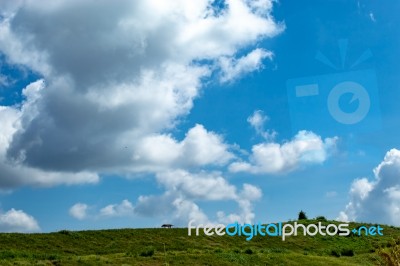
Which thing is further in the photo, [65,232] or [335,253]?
[65,232]

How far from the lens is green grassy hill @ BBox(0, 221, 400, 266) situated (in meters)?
30.1

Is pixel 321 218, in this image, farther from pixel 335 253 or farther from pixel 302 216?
pixel 335 253

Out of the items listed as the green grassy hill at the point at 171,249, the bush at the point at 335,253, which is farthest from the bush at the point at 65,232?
the bush at the point at 335,253

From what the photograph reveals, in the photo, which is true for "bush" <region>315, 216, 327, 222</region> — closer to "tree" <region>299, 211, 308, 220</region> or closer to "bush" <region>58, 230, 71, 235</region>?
"tree" <region>299, 211, 308, 220</region>

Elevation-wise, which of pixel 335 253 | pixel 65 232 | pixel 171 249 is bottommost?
pixel 335 253

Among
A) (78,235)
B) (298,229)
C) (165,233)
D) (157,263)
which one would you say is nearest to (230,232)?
(165,233)

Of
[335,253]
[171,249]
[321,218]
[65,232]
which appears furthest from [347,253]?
[65,232]

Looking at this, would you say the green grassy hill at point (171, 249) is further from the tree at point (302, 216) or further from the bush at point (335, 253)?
the tree at point (302, 216)

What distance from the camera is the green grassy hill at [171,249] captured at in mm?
30062

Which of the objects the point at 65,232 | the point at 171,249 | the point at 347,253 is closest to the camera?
the point at 171,249

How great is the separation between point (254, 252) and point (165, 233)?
1119 cm

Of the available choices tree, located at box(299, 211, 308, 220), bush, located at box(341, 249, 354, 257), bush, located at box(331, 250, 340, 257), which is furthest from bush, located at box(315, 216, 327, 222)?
bush, located at box(331, 250, 340, 257)

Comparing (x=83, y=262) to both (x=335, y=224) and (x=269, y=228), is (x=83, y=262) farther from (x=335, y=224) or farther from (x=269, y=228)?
(x=335, y=224)

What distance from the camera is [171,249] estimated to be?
38.7m
